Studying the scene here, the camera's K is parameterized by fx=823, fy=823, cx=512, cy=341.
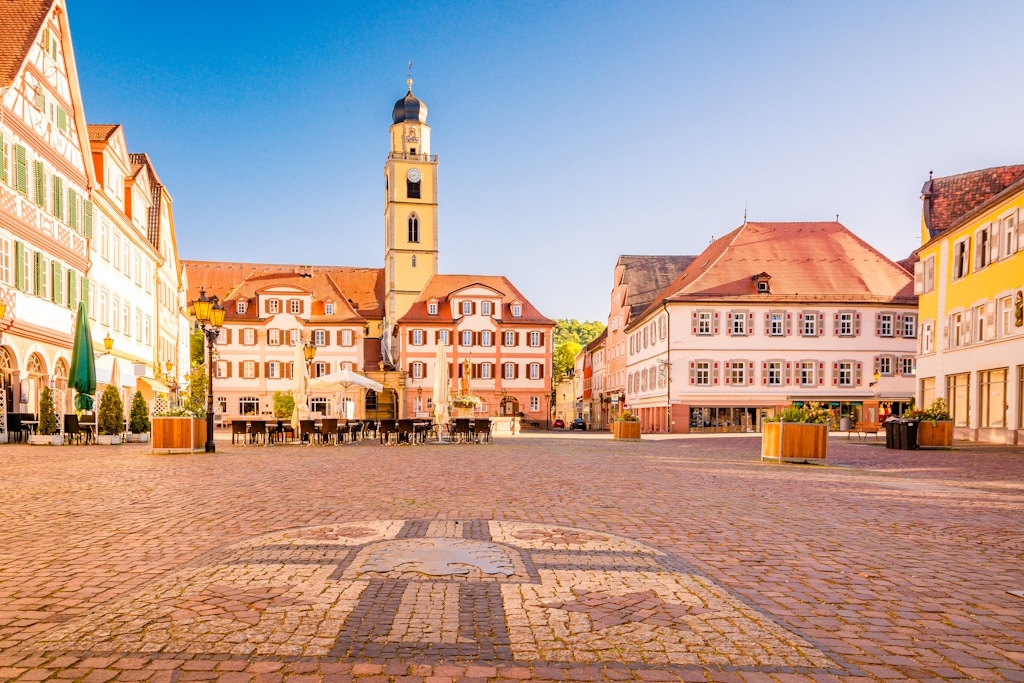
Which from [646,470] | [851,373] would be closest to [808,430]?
[646,470]

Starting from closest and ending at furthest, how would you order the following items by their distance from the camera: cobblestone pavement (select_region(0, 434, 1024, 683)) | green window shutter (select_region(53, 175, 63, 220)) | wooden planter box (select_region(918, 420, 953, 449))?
cobblestone pavement (select_region(0, 434, 1024, 683))
wooden planter box (select_region(918, 420, 953, 449))
green window shutter (select_region(53, 175, 63, 220))

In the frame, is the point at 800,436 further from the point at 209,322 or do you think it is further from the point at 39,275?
the point at 39,275

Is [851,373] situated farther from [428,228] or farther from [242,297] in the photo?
[242,297]

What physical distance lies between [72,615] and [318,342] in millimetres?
66135

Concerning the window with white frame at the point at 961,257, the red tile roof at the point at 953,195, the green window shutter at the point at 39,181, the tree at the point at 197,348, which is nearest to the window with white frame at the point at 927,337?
the window with white frame at the point at 961,257

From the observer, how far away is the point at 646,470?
1580cm

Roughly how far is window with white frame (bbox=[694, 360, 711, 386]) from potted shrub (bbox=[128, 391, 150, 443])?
31440 mm

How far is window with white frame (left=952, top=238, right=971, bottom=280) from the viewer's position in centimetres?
3247

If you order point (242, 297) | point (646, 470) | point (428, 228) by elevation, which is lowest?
point (646, 470)

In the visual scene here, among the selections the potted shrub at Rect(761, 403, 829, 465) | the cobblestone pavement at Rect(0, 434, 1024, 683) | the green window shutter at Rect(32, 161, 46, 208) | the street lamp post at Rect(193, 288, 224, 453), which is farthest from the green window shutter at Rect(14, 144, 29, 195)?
the potted shrub at Rect(761, 403, 829, 465)

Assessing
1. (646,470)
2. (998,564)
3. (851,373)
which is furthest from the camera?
(851,373)

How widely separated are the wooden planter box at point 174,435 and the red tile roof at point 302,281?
49546 mm

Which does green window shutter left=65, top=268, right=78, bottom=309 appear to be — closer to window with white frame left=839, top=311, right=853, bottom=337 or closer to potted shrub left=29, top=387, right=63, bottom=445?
potted shrub left=29, top=387, right=63, bottom=445

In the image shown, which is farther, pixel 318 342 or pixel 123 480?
pixel 318 342
